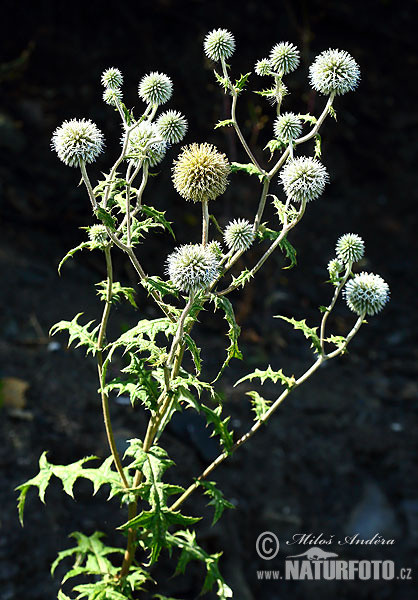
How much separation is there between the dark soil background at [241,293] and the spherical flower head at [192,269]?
3.36 ft

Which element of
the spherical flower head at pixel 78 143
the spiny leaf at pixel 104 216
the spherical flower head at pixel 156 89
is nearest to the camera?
the spiny leaf at pixel 104 216

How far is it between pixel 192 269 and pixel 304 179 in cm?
74

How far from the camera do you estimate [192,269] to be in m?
2.77

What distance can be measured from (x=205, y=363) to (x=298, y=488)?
1.54 metres

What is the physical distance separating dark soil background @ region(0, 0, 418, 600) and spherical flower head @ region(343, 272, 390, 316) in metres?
1.27

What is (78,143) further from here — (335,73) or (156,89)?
(335,73)

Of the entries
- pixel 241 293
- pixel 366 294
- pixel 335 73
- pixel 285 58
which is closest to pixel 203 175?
pixel 285 58

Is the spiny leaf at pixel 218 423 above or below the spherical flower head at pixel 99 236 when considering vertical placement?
below

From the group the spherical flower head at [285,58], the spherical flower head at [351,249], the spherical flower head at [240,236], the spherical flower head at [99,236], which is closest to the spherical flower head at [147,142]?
the spherical flower head at [99,236]

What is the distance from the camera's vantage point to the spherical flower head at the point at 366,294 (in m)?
3.29

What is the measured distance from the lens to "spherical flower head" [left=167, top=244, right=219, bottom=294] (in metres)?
2.77

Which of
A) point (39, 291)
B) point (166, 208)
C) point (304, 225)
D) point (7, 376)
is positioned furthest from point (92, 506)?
point (304, 225)

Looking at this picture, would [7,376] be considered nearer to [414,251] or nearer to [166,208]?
[166,208]

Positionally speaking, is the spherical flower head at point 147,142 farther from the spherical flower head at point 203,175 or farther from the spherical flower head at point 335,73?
the spherical flower head at point 335,73
